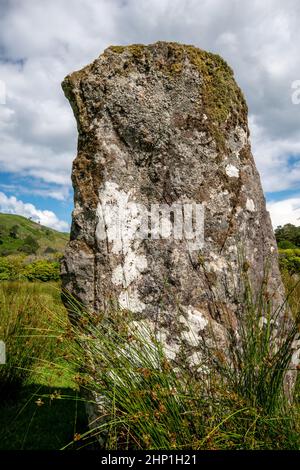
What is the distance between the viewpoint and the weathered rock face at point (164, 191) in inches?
116

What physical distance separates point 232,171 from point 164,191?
1.90 ft

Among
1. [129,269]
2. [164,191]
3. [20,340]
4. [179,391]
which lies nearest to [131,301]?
[129,269]

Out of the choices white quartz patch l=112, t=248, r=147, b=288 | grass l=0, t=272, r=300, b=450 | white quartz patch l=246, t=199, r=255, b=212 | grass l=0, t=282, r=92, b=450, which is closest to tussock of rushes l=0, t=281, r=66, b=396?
grass l=0, t=282, r=92, b=450

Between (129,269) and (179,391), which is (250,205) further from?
(179,391)

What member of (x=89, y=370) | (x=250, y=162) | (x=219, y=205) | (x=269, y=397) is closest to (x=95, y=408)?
(x=89, y=370)

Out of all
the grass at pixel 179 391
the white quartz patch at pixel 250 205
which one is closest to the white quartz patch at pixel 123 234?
the grass at pixel 179 391

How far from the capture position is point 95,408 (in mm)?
2824

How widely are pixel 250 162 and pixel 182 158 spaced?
25.7 inches

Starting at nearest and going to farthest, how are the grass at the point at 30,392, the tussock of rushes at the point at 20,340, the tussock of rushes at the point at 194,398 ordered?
the tussock of rushes at the point at 194,398
the grass at the point at 30,392
the tussock of rushes at the point at 20,340

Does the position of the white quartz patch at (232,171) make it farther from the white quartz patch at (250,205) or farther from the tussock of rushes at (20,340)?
the tussock of rushes at (20,340)

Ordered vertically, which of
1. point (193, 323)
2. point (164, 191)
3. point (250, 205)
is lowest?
point (193, 323)

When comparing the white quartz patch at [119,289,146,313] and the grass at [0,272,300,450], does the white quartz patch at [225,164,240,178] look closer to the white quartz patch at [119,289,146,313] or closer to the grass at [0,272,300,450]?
the grass at [0,272,300,450]

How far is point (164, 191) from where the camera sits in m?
3.11

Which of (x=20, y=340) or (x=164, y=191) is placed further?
(x=20, y=340)
